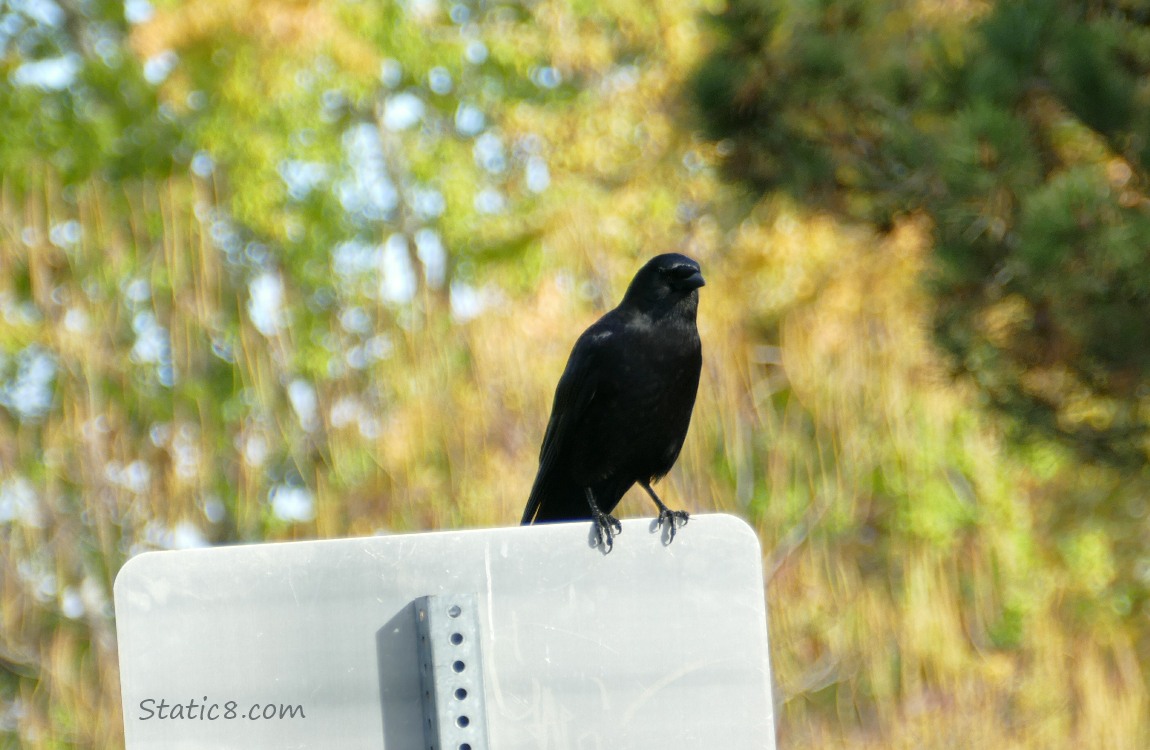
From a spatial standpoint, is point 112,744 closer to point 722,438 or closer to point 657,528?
point 722,438

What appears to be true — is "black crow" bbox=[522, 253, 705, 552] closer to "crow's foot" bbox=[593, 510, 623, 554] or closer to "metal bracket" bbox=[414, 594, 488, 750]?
"crow's foot" bbox=[593, 510, 623, 554]

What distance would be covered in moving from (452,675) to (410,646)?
0.10 meters

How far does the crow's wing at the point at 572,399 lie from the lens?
173 inches

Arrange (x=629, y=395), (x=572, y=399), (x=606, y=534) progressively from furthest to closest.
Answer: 1. (x=572, y=399)
2. (x=629, y=395)
3. (x=606, y=534)

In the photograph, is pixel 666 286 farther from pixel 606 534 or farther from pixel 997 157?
pixel 606 534

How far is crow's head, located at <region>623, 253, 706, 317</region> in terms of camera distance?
4.45 metres

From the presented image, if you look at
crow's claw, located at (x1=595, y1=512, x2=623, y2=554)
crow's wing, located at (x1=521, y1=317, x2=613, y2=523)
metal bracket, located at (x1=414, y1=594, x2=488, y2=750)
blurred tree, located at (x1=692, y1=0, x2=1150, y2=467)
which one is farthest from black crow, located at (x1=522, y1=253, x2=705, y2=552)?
metal bracket, located at (x1=414, y1=594, x2=488, y2=750)

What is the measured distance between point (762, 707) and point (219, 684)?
0.75 metres

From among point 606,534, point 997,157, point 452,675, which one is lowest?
point 452,675

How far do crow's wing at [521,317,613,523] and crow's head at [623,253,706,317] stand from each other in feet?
0.51

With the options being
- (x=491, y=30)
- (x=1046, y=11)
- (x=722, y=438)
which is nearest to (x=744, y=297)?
(x=722, y=438)

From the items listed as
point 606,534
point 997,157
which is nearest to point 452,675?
point 606,534

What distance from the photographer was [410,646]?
71.6 inches

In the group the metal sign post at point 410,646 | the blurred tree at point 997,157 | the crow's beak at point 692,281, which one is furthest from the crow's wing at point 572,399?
the metal sign post at point 410,646
